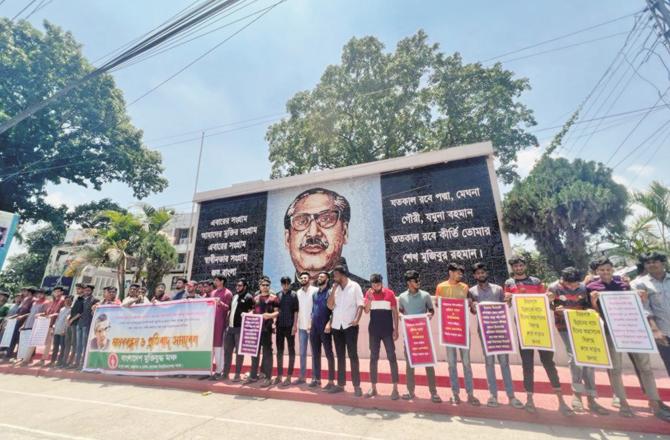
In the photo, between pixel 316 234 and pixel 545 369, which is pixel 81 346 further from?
pixel 545 369

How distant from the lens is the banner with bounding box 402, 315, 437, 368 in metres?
3.94

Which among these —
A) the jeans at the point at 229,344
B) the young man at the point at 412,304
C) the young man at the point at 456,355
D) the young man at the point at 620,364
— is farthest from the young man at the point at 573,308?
the jeans at the point at 229,344

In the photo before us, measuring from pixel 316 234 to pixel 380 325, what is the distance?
4842 mm

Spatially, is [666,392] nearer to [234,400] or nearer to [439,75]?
[234,400]

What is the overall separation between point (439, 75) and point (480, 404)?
17842mm

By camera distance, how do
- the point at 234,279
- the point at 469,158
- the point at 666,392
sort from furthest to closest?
1. the point at 234,279
2. the point at 469,158
3. the point at 666,392

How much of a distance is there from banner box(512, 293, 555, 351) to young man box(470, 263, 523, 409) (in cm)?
25

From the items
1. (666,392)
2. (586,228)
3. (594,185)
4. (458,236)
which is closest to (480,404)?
(666,392)

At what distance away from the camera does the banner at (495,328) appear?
3.75 metres

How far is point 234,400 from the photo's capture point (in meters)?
4.34

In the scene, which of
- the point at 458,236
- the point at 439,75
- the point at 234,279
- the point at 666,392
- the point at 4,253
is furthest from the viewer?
the point at 439,75

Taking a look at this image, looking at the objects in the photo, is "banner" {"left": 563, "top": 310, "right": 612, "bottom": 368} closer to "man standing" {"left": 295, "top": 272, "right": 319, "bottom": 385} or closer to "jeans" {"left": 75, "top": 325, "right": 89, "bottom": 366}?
"man standing" {"left": 295, "top": 272, "right": 319, "bottom": 385}

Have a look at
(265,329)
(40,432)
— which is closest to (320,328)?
(265,329)

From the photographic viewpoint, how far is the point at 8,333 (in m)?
7.50
